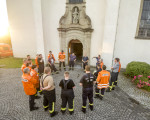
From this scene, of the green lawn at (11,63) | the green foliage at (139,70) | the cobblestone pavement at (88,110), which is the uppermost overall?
the green foliage at (139,70)

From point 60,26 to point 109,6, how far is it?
4763mm

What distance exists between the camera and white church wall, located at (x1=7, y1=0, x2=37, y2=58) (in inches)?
481

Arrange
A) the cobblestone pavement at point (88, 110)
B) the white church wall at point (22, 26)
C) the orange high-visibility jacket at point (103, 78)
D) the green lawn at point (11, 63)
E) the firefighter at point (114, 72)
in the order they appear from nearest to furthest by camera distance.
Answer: the cobblestone pavement at point (88, 110) < the orange high-visibility jacket at point (103, 78) < the firefighter at point (114, 72) < the green lawn at point (11, 63) < the white church wall at point (22, 26)

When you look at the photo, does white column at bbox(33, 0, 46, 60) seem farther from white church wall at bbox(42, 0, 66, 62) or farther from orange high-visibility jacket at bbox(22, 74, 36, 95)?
orange high-visibility jacket at bbox(22, 74, 36, 95)

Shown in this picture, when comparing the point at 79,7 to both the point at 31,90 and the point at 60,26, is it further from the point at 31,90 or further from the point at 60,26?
the point at 31,90

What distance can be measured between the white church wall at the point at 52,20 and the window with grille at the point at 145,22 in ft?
23.2

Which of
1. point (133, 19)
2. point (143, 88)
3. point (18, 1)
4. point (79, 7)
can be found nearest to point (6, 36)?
point (18, 1)

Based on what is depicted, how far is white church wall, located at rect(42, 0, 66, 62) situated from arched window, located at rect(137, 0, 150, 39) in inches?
276

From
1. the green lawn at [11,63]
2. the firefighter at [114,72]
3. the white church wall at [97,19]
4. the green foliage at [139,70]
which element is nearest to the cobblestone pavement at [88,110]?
the firefighter at [114,72]

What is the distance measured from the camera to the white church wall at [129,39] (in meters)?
7.94

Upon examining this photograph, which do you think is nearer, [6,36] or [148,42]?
[148,42]

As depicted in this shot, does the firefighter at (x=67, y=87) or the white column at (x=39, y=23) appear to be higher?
the white column at (x=39, y=23)

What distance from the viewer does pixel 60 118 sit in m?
3.63

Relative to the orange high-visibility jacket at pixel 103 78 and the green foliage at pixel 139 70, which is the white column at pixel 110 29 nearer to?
the green foliage at pixel 139 70
